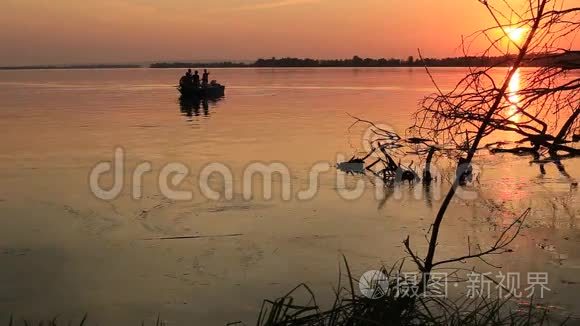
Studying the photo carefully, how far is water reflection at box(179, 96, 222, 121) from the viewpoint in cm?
2733

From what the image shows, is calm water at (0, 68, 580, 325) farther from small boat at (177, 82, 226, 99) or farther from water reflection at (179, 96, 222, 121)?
small boat at (177, 82, 226, 99)

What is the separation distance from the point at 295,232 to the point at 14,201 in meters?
4.21

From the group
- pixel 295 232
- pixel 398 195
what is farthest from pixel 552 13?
pixel 398 195
